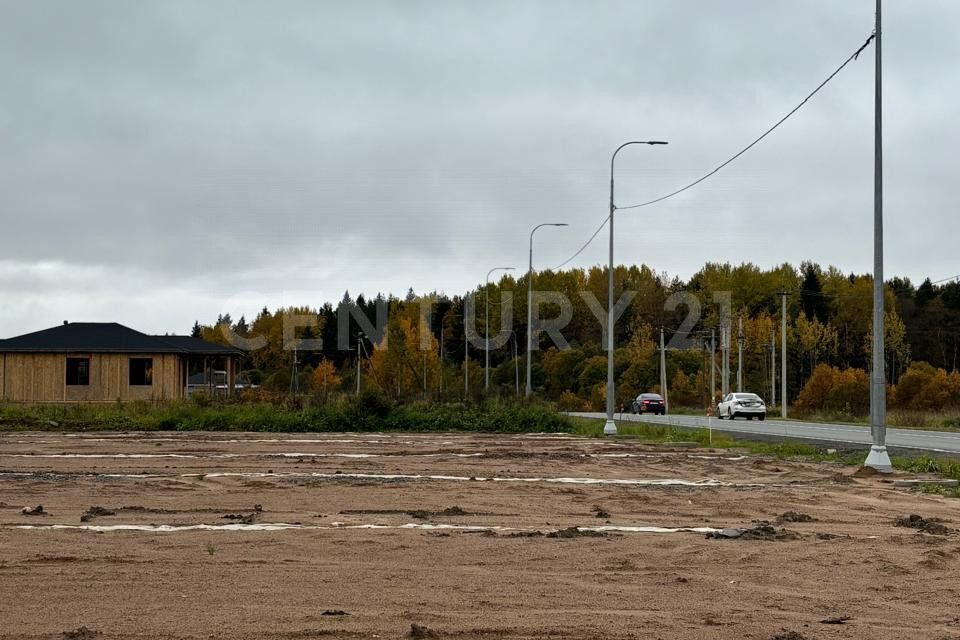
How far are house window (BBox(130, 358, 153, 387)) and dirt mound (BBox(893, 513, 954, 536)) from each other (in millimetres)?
47094

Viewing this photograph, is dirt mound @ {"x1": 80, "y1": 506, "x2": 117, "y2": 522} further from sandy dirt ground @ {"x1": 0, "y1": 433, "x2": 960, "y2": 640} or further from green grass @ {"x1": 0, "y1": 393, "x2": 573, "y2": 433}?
green grass @ {"x1": 0, "y1": 393, "x2": 573, "y2": 433}

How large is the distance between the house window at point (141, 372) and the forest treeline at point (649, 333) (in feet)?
98.4

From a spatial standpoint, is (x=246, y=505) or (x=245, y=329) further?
(x=245, y=329)

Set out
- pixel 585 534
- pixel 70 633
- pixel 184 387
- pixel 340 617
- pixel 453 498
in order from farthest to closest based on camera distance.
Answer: pixel 184 387, pixel 453 498, pixel 585 534, pixel 340 617, pixel 70 633

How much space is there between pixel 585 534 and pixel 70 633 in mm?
6029

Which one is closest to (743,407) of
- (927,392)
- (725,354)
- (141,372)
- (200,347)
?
(927,392)

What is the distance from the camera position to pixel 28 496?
1540 cm

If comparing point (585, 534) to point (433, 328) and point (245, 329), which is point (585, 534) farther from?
point (245, 329)

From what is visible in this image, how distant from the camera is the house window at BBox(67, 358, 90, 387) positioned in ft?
176

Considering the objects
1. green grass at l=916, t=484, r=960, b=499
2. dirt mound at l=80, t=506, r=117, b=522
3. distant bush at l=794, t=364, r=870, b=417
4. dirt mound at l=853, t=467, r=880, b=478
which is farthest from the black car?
dirt mound at l=80, t=506, r=117, b=522

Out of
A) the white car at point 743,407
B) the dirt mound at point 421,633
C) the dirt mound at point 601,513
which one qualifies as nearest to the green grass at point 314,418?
the white car at point 743,407

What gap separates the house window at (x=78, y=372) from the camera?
53688 mm

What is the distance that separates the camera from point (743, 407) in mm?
55531

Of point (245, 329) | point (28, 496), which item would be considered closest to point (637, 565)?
point (28, 496)
